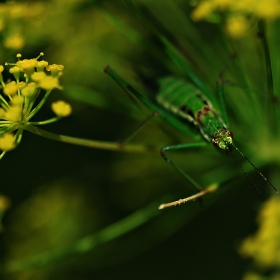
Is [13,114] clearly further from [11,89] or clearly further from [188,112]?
[188,112]

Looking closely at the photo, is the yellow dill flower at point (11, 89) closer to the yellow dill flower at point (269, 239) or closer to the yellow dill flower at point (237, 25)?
the yellow dill flower at point (237, 25)

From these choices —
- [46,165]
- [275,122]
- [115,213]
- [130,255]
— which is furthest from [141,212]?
[46,165]

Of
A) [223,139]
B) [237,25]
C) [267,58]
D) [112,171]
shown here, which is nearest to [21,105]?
[223,139]

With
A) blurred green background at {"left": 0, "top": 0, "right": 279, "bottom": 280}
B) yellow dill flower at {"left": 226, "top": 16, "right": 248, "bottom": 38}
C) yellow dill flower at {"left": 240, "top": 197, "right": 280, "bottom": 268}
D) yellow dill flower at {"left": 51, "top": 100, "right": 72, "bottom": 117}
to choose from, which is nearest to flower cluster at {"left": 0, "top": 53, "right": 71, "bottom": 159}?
yellow dill flower at {"left": 51, "top": 100, "right": 72, "bottom": 117}

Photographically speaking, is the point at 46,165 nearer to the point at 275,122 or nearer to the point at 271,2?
the point at 275,122

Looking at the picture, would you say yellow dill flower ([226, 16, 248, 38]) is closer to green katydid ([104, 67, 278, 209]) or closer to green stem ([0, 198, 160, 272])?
green katydid ([104, 67, 278, 209])

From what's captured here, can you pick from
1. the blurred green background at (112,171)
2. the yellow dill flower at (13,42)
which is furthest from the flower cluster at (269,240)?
the yellow dill flower at (13,42)
